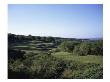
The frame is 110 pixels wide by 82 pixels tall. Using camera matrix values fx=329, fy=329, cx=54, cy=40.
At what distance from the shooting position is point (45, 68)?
5.59 m

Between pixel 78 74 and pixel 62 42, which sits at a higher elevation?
pixel 62 42

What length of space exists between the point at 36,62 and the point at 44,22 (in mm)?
696

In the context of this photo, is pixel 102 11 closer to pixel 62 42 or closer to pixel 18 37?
pixel 62 42

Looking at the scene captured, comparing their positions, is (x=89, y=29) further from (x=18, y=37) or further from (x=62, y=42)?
(x=18, y=37)

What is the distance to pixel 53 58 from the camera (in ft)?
18.5

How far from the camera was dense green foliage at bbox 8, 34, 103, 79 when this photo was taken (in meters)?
5.56

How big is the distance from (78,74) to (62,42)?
608 millimetres

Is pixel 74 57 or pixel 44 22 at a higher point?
pixel 44 22

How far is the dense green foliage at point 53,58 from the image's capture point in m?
5.56
